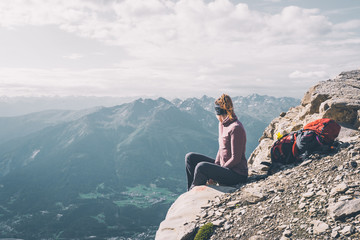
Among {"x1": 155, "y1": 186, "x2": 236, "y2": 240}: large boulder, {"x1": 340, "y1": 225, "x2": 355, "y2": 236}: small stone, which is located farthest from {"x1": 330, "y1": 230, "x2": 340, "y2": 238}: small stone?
{"x1": 155, "y1": 186, "x2": 236, "y2": 240}: large boulder

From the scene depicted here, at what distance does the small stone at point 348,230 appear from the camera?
6.10m

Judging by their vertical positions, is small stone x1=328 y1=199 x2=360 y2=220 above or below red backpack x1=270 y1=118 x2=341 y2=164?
below

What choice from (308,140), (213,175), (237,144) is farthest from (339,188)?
(213,175)

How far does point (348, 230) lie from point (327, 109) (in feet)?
38.1

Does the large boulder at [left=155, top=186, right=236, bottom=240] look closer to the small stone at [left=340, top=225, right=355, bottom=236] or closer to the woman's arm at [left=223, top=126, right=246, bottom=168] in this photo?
the woman's arm at [left=223, top=126, right=246, bottom=168]

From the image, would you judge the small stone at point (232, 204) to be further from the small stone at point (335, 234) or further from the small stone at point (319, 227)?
the small stone at point (335, 234)

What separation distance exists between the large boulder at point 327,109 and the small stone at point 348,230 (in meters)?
7.36

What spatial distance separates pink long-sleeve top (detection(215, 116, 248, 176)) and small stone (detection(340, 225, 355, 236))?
5195 millimetres

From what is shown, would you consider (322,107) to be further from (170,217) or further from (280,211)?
(170,217)

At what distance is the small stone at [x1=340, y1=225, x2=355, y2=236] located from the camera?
20.0 feet

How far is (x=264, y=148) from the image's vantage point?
20.7 meters

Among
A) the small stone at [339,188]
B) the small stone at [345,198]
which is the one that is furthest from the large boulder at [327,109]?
the small stone at [345,198]

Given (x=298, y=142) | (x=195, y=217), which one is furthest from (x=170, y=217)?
(x=298, y=142)

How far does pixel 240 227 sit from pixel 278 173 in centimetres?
439
